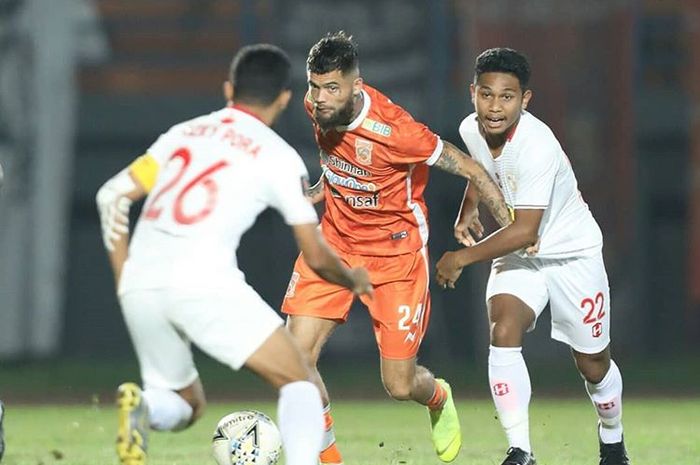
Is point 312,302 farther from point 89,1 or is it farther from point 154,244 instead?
point 89,1

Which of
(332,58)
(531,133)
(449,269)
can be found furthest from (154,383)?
(531,133)

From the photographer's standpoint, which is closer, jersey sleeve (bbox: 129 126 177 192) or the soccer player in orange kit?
jersey sleeve (bbox: 129 126 177 192)

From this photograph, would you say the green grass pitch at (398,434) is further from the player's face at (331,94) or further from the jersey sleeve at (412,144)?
the player's face at (331,94)

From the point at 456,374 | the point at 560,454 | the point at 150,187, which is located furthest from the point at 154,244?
the point at 456,374

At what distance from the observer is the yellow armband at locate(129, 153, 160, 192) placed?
6.09 metres

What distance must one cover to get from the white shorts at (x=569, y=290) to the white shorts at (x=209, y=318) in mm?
2109

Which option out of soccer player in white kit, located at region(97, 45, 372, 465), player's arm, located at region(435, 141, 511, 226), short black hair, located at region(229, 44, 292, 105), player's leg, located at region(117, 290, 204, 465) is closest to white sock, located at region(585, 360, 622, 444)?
player's arm, located at region(435, 141, 511, 226)

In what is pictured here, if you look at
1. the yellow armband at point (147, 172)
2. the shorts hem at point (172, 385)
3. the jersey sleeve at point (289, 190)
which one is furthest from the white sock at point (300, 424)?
the yellow armband at point (147, 172)

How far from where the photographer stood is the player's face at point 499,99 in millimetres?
7387

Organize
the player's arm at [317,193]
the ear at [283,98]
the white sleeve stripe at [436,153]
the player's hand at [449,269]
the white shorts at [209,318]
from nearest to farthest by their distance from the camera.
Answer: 1. the white shorts at [209,318]
2. the ear at [283,98]
3. the player's hand at [449,269]
4. the white sleeve stripe at [436,153]
5. the player's arm at [317,193]

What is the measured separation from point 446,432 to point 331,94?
6.69ft

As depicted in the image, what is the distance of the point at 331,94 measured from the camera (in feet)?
23.7

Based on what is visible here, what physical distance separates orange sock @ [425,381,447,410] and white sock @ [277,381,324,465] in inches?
91.1

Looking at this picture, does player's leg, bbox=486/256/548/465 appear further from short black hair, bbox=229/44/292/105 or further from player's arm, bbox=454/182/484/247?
short black hair, bbox=229/44/292/105
